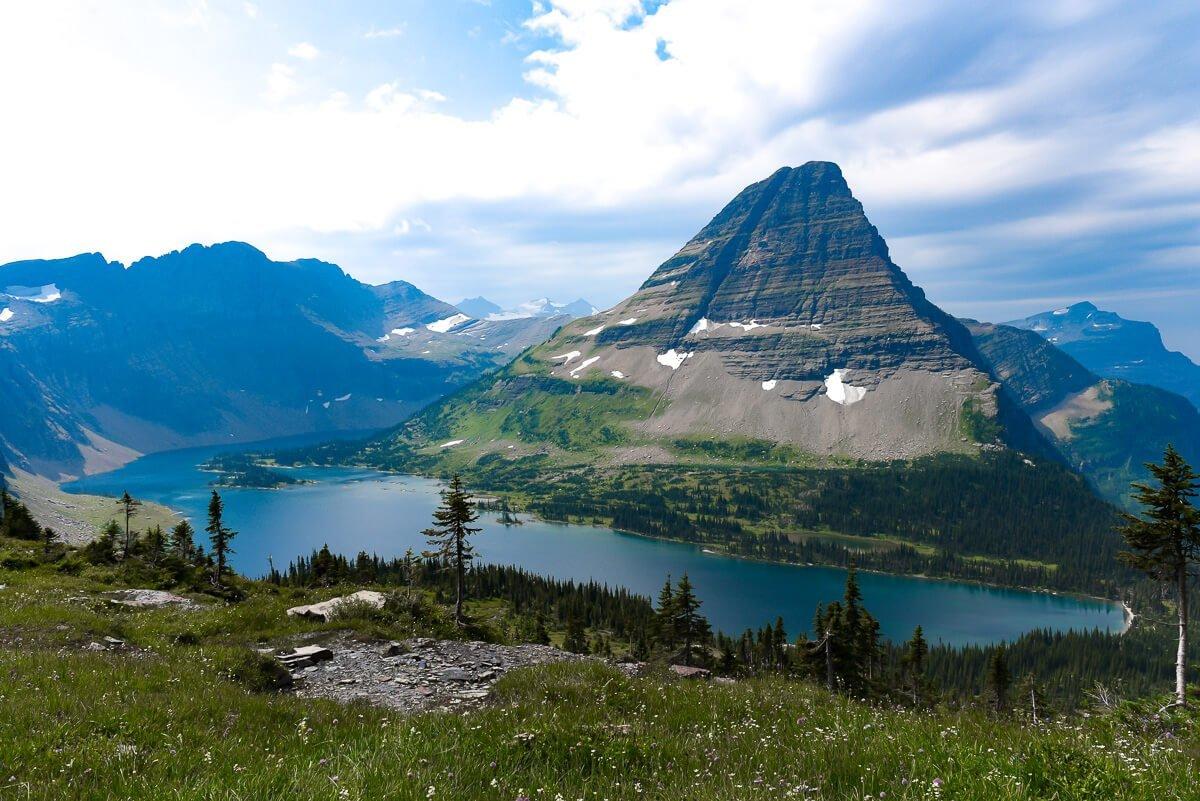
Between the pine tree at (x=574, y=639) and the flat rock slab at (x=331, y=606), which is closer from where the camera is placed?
the flat rock slab at (x=331, y=606)

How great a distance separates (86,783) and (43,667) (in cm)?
916

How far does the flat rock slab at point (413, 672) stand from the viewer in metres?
14.9

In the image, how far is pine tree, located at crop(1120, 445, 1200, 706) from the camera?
2639 cm

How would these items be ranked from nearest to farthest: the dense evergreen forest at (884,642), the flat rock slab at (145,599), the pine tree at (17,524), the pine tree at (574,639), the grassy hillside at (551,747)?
the grassy hillside at (551,747) < the flat rock slab at (145,599) < the pine tree at (17,524) < the pine tree at (574,639) < the dense evergreen forest at (884,642)

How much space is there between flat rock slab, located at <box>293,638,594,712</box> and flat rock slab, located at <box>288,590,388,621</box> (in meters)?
3.89

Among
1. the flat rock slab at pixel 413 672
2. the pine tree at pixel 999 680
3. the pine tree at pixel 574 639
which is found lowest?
the pine tree at pixel 574 639

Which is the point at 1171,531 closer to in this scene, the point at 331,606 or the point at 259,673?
the point at 259,673

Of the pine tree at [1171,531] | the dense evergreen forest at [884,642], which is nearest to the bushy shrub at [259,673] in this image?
the pine tree at [1171,531]

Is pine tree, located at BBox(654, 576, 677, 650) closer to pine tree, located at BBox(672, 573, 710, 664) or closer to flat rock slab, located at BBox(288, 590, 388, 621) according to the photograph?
pine tree, located at BBox(672, 573, 710, 664)

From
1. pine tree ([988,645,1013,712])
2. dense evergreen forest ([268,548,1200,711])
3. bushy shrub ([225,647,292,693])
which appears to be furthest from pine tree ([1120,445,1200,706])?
dense evergreen forest ([268,548,1200,711])

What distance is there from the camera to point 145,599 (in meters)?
27.8

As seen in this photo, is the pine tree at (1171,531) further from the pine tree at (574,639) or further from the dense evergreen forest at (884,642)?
the pine tree at (574,639)

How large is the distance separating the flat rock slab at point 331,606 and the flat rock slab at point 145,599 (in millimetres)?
6224

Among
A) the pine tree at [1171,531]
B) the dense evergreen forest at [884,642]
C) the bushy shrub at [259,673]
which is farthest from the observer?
the dense evergreen forest at [884,642]
